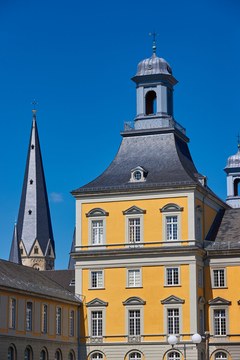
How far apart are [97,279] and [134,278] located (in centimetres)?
Answer: 315

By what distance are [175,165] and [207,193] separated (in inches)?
138

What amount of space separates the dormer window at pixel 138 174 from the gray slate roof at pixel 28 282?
1057 centimetres

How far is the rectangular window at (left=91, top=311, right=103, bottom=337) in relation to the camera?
3036 inches

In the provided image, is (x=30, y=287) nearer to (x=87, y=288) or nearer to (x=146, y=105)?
(x=87, y=288)

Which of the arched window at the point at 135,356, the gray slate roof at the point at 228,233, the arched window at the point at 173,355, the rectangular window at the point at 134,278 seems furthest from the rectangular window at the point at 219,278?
the arched window at the point at 135,356

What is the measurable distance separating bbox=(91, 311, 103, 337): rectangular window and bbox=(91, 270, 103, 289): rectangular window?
6.99ft

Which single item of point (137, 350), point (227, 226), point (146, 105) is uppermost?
point (146, 105)

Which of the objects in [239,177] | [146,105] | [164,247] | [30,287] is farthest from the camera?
[239,177]

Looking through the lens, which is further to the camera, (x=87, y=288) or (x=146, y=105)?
(x=146, y=105)

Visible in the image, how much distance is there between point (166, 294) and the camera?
2977 inches

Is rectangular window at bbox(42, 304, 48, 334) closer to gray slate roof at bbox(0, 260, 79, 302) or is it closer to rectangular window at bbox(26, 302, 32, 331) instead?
gray slate roof at bbox(0, 260, 79, 302)

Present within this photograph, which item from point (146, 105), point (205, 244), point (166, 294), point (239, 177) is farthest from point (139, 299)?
point (239, 177)

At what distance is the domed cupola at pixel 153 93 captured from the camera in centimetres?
8319

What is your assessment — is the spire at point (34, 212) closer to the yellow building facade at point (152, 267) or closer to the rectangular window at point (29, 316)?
the yellow building facade at point (152, 267)
